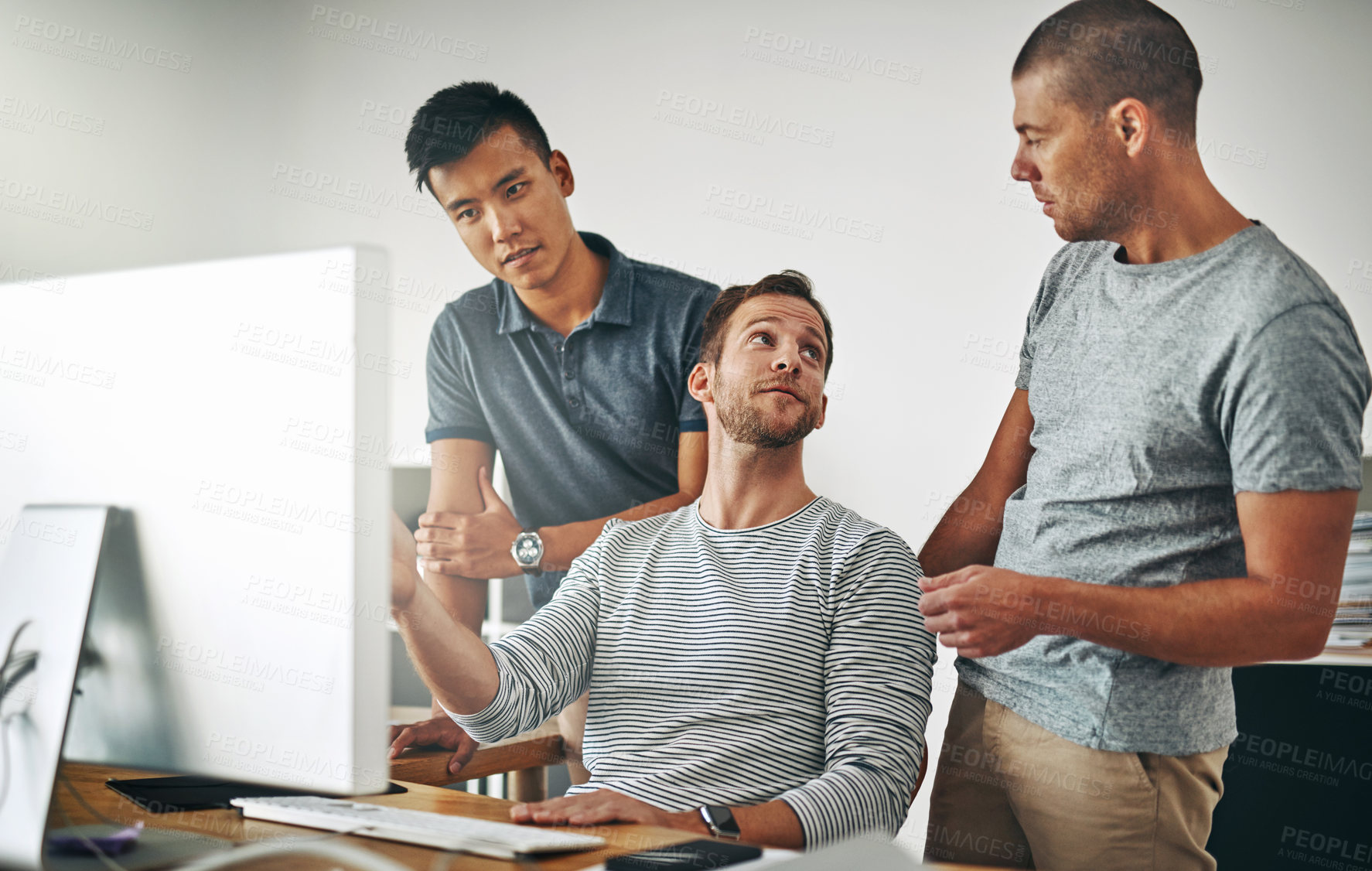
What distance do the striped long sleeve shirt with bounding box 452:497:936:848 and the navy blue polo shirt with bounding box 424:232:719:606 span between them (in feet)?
1.21

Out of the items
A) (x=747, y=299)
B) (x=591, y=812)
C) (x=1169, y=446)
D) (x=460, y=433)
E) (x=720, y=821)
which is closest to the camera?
(x=591, y=812)

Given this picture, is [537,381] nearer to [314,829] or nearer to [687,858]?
[314,829]

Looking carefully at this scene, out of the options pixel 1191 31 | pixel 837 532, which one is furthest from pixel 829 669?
pixel 1191 31

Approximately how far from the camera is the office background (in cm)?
171

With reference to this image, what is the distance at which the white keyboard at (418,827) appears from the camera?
857 millimetres

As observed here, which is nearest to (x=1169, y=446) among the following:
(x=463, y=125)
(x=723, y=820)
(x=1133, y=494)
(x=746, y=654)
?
(x=1133, y=494)

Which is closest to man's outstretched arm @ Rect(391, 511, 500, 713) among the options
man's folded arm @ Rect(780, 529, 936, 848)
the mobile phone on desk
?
the mobile phone on desk

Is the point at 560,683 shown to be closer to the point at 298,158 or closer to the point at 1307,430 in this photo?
the point at 1307,430

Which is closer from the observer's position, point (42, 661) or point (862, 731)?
point (42, 661)

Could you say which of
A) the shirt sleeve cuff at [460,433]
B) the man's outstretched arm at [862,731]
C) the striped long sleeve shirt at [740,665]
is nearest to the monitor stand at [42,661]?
the man's outstretched arm at [862,731]

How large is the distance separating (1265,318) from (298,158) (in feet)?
7.92

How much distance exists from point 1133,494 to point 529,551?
1275 millimetres

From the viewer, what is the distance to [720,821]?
1291mm

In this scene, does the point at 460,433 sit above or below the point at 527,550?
above
